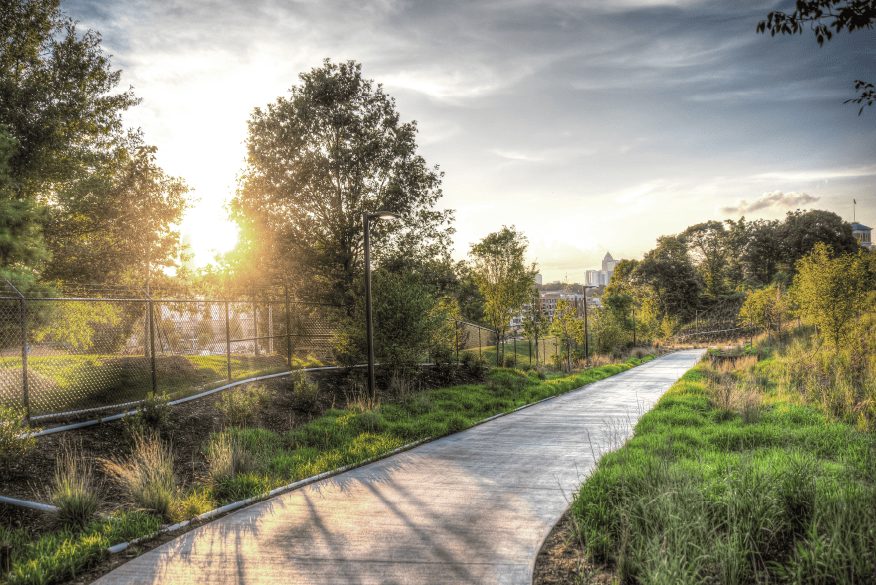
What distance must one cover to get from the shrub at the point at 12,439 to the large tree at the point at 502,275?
17176 millimetres

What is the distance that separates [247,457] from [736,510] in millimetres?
6133

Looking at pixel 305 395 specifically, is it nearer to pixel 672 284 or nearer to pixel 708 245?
pixel 672 284

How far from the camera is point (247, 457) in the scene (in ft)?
21.7

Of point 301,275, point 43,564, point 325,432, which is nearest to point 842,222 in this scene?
point 301,275

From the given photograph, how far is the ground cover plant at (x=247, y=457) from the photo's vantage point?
172 inches

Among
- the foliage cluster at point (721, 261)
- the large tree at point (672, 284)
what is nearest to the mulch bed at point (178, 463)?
the foliage cluster at point (721, 261)

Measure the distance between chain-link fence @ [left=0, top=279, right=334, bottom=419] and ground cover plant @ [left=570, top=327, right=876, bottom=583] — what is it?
9.16m

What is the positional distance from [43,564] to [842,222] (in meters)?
74.7

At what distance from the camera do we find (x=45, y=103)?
1548cm

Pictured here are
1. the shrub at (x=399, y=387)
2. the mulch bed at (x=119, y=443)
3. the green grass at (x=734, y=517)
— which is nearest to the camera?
the green grass at (x=734, y=517)

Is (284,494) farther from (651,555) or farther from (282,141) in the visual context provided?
(282,141)

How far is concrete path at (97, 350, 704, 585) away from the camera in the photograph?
153 inches

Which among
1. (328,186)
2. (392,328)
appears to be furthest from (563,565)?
(328,186)

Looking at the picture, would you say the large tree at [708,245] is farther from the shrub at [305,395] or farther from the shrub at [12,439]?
the shrub at [12,439]
